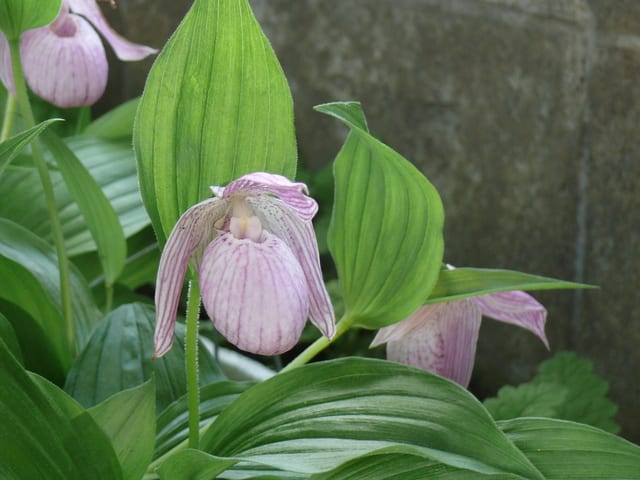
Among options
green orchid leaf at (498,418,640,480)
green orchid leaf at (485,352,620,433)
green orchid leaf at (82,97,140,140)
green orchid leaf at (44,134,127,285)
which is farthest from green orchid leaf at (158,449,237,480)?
green orchid leaf at (82,97,140,140)

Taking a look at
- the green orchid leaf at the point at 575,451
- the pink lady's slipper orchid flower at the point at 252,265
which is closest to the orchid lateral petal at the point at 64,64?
the pink lady's slipper orchid flower at the point at 252,265

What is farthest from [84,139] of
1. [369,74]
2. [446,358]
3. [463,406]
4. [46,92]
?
[463,406]

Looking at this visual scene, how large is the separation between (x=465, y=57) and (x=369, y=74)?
7.1 inches

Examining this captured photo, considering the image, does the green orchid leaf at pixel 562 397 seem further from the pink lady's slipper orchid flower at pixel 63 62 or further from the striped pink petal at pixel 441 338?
the pink lady's slipper orchid flower at pixel 63 62

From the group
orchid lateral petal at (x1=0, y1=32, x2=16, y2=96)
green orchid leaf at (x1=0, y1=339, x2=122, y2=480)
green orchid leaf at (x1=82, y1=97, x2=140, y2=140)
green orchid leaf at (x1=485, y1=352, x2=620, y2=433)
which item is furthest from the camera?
green orchid leaf at (x1=82, y1=97, x2=140, y2=140)

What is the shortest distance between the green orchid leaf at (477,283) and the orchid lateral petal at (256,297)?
0.58 ft

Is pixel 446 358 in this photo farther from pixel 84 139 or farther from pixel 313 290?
pixel 84 139

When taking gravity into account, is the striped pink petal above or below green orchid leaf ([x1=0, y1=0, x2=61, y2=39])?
below

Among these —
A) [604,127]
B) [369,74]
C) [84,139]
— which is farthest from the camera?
[369,74]

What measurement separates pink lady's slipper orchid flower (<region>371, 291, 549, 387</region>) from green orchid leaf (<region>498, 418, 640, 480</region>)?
118 millimetres

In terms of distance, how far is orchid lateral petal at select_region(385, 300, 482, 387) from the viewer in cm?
76

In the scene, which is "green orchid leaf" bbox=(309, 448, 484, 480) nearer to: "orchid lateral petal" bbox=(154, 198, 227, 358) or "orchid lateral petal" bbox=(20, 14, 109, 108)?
"orchid lateral petal" bbox=(154, 198, 227, 358)

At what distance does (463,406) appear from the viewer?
0.60 m

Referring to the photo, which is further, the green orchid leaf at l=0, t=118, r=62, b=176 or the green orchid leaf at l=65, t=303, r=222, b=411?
the green orchid leaf at l=65, t=303, r=222, b=411
